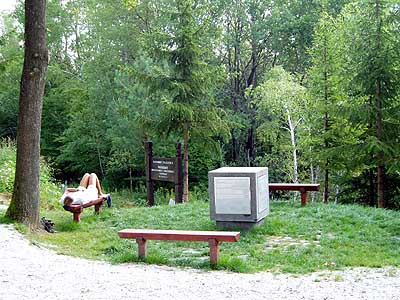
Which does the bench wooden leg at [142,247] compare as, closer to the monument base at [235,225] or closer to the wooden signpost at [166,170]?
the monument base at [235,225]

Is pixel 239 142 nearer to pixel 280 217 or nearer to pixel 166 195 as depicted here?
pixel 166 195

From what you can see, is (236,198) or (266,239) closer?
(266,239)

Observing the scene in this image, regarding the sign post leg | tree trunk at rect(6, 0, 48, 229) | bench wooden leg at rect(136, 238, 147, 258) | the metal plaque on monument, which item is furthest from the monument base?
the sign post leg

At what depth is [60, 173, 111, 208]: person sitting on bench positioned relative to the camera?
1031 cm

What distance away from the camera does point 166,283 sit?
5758 millimetres

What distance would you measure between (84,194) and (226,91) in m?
17.5

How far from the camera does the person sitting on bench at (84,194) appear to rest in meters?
10.3

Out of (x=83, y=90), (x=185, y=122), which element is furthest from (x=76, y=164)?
(x=185, y=122)

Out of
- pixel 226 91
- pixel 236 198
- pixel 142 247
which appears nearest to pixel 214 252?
pixel 142 247

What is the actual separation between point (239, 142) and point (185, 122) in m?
12.7

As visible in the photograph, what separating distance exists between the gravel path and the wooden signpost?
734cm

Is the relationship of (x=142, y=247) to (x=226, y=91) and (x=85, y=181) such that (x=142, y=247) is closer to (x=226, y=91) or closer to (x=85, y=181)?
(x=85, y=181)

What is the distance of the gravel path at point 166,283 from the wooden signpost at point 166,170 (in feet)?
24.1

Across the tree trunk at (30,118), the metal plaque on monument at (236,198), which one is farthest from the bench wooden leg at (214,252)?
the tree trunk at (30,118)
